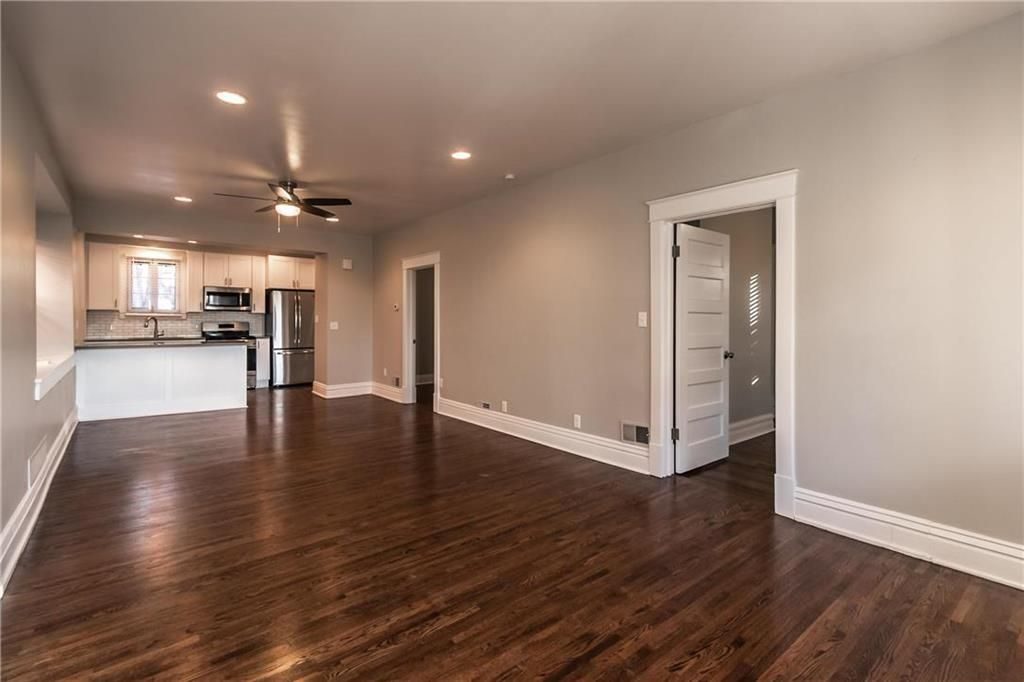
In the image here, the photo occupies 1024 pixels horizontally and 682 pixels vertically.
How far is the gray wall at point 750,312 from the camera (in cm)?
496

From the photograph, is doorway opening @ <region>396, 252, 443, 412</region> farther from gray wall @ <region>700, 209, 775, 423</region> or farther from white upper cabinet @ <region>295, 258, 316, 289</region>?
gray wall @ <region>700, 209, 775, 423</region>

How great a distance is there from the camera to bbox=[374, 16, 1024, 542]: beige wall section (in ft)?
7.90

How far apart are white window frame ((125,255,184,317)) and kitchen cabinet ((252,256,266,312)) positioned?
1135 mm

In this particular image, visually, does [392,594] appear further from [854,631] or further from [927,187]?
[927,187]

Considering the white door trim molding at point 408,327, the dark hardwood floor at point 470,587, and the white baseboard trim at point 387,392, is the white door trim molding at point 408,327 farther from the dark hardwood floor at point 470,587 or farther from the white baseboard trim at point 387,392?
the dark hardwood floor at point 470,587

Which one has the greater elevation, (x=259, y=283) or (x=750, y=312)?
(x=259, y=283)

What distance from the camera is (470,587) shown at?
2297mm

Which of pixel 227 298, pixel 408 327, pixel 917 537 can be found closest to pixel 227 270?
pixel 227 298

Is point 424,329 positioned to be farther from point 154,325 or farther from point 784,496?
point 784,496

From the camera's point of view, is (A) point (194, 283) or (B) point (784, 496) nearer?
(B) point (784, 496)

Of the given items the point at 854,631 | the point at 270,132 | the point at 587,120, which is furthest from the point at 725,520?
the point at 270,132

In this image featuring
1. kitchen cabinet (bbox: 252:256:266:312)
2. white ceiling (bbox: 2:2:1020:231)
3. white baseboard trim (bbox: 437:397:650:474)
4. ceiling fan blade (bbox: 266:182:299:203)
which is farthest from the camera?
kitchen cabinet (bbox: 252:256:266:312)

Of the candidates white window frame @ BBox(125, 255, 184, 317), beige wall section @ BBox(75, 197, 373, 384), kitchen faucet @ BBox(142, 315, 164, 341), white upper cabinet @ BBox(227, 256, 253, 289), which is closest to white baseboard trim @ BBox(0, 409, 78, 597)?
beige wall section @ BBox(75, 197, 373, 384)

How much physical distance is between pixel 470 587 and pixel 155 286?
8.41 m
